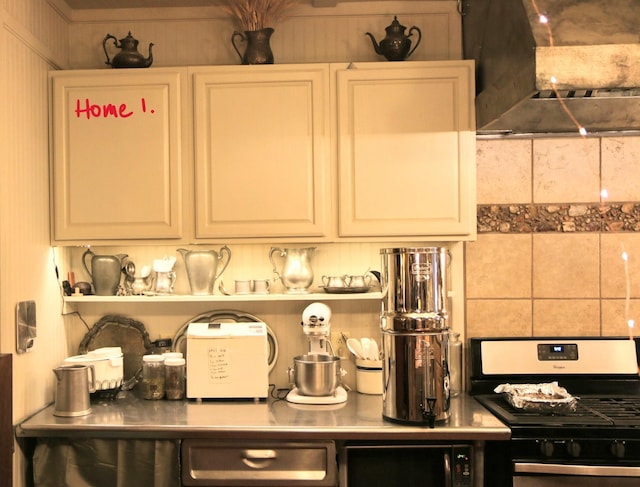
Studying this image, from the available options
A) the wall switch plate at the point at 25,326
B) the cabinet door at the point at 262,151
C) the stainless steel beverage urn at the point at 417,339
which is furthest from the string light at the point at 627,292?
the wall switch plate at the point at 25,326

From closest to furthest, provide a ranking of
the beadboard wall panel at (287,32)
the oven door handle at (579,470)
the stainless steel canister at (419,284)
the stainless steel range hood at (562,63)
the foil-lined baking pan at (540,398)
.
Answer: the stainless steel range hood at (562,63) < the oven door handle at (579,470) < the stainless steel canister at (419,284) < the foil-lined baking pan at (540,398) < the beadboard wall panel at (287,32)

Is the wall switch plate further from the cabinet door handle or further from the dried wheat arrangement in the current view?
the dried wheat arrangement

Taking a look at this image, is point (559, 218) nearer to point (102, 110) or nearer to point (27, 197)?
point (102, 110)

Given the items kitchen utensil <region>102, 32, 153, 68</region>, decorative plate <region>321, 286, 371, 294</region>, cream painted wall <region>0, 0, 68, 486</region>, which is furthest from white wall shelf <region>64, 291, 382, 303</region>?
kitchen utensil <region>102, 32, 153, 68</region>

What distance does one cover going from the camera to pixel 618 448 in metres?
2.21

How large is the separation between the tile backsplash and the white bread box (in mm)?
963

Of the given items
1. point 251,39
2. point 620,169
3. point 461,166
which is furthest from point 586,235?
point 251,39

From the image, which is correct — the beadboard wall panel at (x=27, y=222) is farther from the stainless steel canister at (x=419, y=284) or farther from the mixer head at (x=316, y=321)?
the stainless steel canister at (x=419, y=284)

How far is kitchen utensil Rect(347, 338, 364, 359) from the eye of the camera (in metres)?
2.79

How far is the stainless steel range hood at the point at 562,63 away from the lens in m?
2.07

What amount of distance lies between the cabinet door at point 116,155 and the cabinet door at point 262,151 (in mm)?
127

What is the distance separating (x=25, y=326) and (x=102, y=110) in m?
0.94

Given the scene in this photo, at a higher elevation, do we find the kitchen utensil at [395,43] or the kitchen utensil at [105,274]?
the kitchen utensil at [395,43]

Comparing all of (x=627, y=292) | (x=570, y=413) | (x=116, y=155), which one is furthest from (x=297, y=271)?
(x=627, y=292)
